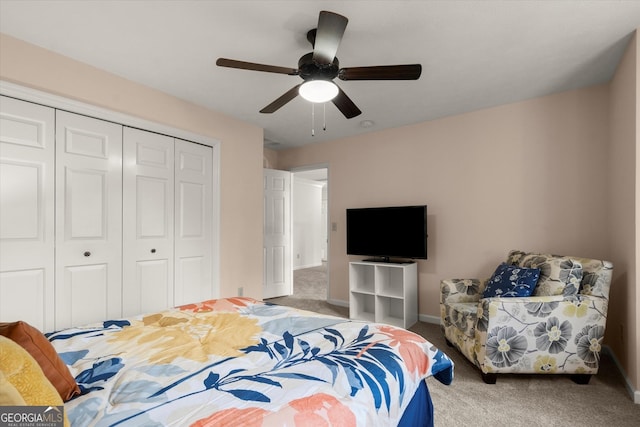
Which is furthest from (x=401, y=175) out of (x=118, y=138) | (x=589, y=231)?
(x=118, y=138)

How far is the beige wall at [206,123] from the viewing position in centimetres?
235

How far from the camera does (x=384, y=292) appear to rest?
3.90 m

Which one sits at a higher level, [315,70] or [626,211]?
[315,70]

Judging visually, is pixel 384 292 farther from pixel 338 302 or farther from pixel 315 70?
pixel 315 70

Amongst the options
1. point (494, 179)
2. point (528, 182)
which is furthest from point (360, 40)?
point (528, 182)

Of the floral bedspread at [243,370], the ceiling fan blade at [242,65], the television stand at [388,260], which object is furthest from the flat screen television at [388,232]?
the ceiling fan blade at [242,65]

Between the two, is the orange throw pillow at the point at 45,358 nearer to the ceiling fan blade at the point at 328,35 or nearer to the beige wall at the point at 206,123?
the ceiling fan blade at the point at 328,35

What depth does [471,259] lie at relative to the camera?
11.9 ft

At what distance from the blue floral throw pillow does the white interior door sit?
317cm

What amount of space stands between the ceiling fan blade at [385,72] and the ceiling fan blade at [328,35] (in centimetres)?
18

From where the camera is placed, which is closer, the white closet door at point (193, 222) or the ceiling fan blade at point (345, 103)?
the ceiling fan blade at point (345, 103)

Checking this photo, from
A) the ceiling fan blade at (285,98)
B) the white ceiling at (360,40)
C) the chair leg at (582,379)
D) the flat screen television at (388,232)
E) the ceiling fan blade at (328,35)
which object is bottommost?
the chair leg at (582,379)

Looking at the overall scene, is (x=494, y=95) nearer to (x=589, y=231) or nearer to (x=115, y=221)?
(x=589, y=231)

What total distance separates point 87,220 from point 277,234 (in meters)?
2.85
